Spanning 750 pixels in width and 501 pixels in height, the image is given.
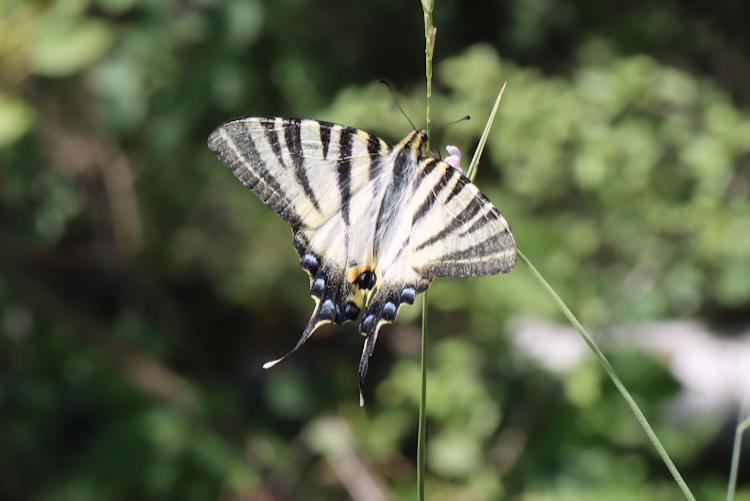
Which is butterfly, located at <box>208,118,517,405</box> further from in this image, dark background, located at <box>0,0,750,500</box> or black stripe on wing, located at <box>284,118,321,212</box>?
dark background, located at <box>0,0,750,500</box>

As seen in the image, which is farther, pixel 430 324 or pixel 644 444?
pixel 430 324

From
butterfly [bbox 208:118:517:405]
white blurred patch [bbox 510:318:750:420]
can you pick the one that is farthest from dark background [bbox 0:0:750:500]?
butterfly [bbox 208:118:517:405]

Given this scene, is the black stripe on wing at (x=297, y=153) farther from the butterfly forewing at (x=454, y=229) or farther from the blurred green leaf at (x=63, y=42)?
the blurred green leaf at (x=63, y=42)

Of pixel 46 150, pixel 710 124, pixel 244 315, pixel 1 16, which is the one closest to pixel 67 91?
pixel 46 150

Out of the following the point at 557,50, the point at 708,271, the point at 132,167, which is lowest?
the point at 708,271

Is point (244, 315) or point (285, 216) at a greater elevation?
point (285, 216)

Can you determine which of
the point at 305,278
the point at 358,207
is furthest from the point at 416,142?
the point at 305,278

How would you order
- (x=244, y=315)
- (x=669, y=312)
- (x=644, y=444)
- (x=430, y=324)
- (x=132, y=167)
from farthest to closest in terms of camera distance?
(x=244, y=315) → (x=132, y=167) → (x=430, y=324) → (x=669, y=312) → (x=644, y=444)

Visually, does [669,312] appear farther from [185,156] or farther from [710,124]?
[185,156]
